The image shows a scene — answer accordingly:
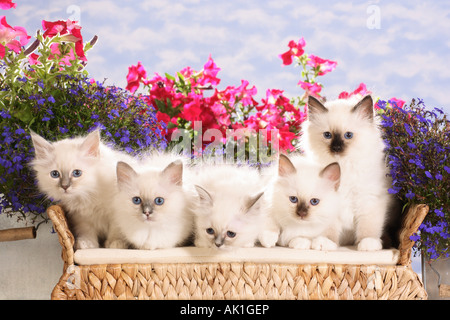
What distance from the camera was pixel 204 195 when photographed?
157 centimetres

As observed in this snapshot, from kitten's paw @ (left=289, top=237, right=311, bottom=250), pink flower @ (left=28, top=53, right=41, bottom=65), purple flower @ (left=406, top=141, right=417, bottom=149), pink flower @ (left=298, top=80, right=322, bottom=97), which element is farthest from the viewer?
pink flower @ (left=298, top=80, right=322, bottom=97)

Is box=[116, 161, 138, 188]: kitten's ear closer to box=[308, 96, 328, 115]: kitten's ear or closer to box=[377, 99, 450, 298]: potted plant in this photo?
box=[308, 96, 328, 115]: kitten's ear

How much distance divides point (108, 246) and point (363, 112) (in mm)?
993

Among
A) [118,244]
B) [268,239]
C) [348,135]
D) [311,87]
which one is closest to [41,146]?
[118,244]

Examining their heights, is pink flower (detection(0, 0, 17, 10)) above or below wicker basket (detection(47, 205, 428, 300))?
above

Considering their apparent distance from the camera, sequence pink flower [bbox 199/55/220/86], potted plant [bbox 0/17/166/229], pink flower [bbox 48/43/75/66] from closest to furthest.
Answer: potted plant [bbox 0/17/166/229], pink flower [bbox 48/43/75/66], pink flower [bbox 199/55/220/86]

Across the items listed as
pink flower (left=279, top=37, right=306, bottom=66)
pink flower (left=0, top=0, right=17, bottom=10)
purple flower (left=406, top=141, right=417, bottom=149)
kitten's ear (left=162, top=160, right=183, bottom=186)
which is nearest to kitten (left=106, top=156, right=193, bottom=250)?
kitten's ear (left=162, top=160, right=183, bottom=186)

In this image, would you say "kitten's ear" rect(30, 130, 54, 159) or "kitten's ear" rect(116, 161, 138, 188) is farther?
"kitten's ear" rect(30, 130, 54, 159)

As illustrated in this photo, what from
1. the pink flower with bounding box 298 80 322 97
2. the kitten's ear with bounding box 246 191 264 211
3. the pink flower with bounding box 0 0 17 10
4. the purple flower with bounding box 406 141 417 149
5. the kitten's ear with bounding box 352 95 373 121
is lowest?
the kitten's ear with bounding box 246 191 264 211

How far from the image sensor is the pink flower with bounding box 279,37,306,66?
8.95 ft

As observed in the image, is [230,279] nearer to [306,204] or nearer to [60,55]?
[306,204]

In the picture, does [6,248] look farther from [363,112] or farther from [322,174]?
[363,112]

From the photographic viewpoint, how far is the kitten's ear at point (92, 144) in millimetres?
1690

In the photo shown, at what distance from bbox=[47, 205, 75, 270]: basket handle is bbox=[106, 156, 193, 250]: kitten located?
163mm
